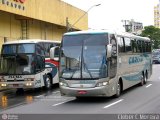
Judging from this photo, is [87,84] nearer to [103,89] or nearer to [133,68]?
[103,89]

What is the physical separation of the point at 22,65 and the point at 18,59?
402 millimetres

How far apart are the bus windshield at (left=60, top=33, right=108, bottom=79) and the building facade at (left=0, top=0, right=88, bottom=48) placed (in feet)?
34.3

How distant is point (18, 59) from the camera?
71.3 ft

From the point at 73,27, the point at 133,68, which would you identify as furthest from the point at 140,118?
the point at 73,27

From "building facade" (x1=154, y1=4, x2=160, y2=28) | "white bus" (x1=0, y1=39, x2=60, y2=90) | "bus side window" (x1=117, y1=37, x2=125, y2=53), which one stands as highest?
"building facade" (x1=154, y1=4, x2=160, y2=28)

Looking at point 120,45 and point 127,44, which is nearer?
point 120,45

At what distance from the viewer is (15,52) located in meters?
22.0

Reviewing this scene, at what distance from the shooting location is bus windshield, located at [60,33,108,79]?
1623 centimetres

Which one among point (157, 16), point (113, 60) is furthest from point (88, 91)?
point (157, 16)

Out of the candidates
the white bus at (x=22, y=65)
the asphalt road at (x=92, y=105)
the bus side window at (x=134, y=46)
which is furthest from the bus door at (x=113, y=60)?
the white bus at (x=22, y=65)

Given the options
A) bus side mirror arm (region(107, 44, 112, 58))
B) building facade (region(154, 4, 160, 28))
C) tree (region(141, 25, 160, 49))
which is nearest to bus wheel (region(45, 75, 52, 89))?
bus side mirror arm (region(107, 44, 112, 58))

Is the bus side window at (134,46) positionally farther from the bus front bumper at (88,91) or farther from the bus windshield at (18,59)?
the bus front bumper at (88,91)

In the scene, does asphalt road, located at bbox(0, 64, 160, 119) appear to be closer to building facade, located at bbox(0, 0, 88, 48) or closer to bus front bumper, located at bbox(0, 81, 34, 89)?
bus front bumper, located at bbox(0, 81, 34, 89)

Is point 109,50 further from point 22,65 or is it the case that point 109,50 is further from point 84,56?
point 22,65
